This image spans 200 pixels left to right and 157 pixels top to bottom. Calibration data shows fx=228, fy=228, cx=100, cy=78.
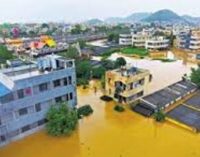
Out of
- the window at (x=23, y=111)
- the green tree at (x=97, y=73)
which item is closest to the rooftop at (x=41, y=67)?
the window at (x=23, y=111)

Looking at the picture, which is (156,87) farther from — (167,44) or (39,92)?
(167,44)

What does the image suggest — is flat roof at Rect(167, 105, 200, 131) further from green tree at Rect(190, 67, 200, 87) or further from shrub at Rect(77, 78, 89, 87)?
shrub at Rect(77, 78, 89, 87)

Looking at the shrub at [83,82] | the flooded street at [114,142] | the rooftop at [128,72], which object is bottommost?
the flooded street at [114,142]

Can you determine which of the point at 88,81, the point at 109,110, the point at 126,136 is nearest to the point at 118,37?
the point at 88,81

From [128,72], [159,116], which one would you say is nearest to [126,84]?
[128,72]

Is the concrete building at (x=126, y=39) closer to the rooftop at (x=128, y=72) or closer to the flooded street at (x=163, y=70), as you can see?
the flooded street at (x=163, y=70)

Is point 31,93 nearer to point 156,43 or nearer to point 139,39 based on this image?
point 156,43
